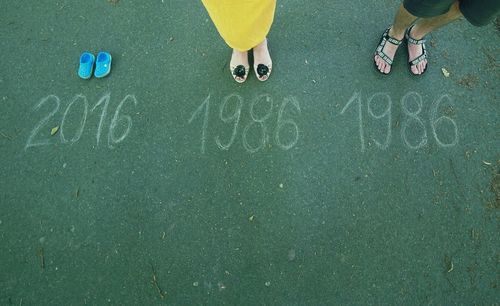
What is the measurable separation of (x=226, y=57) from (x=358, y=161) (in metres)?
1.19

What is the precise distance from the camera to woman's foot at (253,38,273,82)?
2260mm

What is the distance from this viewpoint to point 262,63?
229 cm

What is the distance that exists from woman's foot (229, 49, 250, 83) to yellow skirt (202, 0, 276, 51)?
0.87ft

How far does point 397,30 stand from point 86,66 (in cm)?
219

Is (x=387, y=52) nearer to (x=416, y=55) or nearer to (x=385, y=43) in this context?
(x=385, y=43)

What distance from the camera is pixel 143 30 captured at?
253cm

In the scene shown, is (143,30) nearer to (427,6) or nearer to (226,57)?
(226,57)

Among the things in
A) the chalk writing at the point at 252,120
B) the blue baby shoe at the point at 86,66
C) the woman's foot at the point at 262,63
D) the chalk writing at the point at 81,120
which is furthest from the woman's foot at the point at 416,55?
the blue baby shoe at the point at 86,66

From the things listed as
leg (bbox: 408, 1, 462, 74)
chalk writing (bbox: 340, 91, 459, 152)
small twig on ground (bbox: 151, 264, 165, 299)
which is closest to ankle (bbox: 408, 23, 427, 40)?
leg (bbox: 408, 1, 462, 74)

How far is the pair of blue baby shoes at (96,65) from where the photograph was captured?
7.82 ft

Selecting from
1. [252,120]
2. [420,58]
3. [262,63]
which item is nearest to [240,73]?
[262,63]

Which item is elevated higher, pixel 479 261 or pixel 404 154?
pixel 404 154

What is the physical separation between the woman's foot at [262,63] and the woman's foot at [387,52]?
0.75 m

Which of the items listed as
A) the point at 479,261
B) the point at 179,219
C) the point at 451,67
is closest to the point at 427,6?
the point at 451,67
